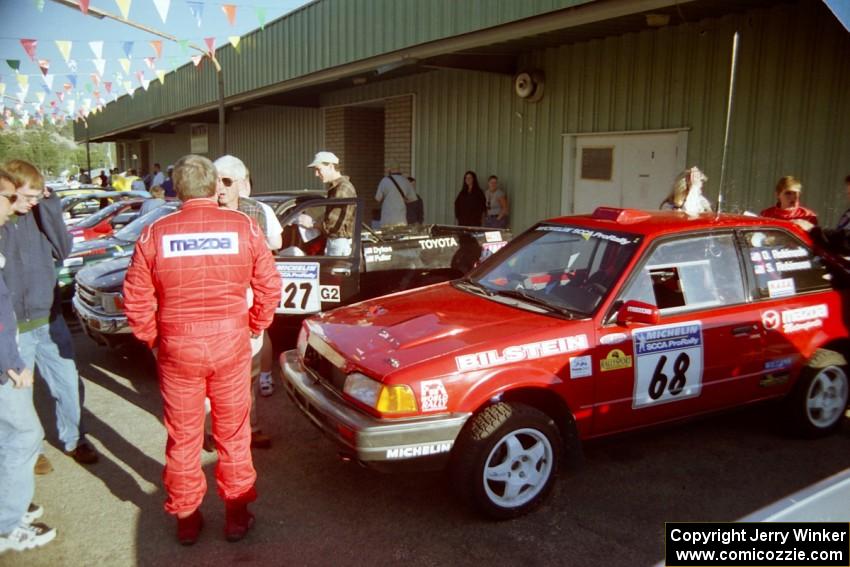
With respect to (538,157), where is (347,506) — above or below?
below

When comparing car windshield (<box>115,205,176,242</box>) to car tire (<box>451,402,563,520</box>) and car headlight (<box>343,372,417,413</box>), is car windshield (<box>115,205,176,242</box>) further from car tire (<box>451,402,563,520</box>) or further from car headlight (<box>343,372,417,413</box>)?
car tire (<box>451,402,563,520</box>)

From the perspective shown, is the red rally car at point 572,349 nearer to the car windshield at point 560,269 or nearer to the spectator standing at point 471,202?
the car windshield at point 560,269

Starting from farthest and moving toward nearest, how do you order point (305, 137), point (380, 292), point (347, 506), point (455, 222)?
point (305, 137) → point (455, 222) → point (380, 292) → point (347, 506)

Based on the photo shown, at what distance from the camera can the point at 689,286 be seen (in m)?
3.90

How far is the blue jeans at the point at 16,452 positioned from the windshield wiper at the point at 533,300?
262 centimetres

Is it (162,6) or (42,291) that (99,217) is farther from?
(42,291)

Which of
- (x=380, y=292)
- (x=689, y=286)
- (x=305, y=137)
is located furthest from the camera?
(x=305, y=137)

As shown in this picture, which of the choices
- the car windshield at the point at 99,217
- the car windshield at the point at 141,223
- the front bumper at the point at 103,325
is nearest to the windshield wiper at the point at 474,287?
the front bumper at the point at 103,325

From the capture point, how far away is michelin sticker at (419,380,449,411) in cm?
315

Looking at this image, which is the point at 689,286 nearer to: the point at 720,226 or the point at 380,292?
the point at 720,226

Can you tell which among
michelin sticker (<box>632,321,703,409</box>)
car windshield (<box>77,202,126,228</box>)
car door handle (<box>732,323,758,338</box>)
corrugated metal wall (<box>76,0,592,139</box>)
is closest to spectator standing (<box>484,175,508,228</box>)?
corrugated metal wall (<box>76,0,592,139</box>)

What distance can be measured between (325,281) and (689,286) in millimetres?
3118

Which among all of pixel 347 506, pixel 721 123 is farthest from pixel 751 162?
pixel 347 506

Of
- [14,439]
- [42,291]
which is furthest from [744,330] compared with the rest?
[42,291]
